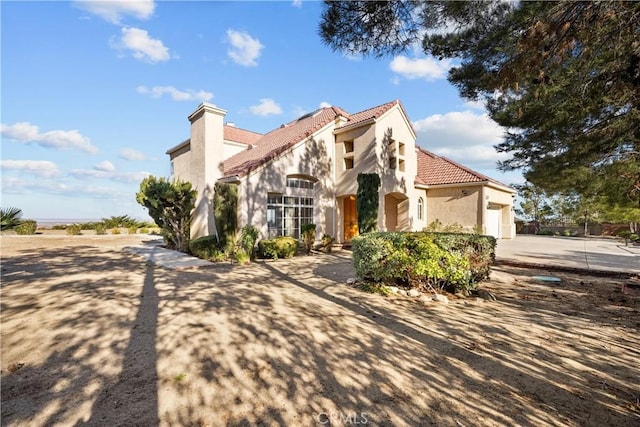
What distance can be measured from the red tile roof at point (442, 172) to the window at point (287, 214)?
8681mm

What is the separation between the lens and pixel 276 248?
13336 millimetres

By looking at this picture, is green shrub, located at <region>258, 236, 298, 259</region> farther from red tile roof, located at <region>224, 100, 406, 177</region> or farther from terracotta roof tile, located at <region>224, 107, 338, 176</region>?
terracotta roof tile, located at <region>224, 107, 338, 176</region>

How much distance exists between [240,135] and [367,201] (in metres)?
13.7

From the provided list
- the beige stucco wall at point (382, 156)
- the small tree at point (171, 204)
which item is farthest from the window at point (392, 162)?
the small tree at point (171, 204)

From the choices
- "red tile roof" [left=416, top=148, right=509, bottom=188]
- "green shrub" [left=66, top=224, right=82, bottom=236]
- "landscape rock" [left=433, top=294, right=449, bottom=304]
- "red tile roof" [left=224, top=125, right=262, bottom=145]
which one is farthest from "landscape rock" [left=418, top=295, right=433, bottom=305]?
"green shrub" [left=66, top=224, right=82, bottom=236]

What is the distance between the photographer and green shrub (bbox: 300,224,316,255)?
15.1 metres

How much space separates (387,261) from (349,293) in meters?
1.30

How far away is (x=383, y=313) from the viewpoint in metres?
6.19

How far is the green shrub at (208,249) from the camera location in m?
12.6

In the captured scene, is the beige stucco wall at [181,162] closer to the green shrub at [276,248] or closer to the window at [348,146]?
the green shrub at [276,248]

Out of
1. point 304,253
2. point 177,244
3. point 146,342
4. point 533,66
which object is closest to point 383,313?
point 146,342

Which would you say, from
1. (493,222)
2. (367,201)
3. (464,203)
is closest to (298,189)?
(367,201)

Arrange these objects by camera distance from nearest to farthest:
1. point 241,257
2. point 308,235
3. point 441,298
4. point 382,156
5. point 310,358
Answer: point 310,358, point 441,298, point 241,257, point 308,235, point 382,156

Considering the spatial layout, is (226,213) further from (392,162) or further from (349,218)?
(392,162)
